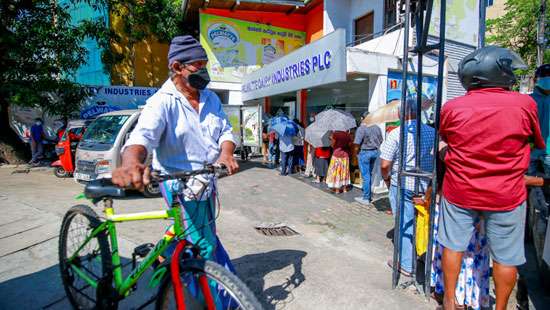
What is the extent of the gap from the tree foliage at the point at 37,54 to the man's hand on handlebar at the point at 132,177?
398 inches

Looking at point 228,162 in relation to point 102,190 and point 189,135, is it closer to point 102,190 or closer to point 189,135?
point 189,135

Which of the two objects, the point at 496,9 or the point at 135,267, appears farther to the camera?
the point at 496,9

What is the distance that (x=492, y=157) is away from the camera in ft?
6.75

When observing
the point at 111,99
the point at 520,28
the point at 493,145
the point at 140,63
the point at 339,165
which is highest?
the point at 520,28

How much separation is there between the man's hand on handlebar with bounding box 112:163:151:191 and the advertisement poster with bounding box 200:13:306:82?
12.3 meters

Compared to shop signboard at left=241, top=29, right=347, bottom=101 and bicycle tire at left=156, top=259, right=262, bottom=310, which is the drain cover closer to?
bicycle tire at left=156, top=259, right=262, bottom=310

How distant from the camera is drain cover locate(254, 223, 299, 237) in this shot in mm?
4758

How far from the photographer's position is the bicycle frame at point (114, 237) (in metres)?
1.92

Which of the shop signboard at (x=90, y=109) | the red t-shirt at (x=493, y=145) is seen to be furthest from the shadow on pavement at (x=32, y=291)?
the shop signboard at (x=90, y=109)

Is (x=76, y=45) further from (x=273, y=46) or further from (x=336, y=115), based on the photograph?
(x=336, y=115)

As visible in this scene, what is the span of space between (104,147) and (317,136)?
Answer: 464cm

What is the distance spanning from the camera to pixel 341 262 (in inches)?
147

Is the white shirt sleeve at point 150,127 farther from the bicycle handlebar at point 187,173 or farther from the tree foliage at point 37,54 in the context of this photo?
the tree foliage at point 37,54

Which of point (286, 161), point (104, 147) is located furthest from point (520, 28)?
point (104, 147)
